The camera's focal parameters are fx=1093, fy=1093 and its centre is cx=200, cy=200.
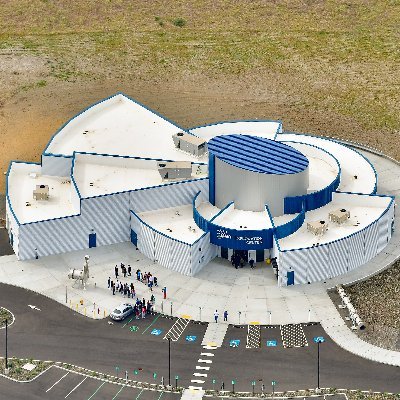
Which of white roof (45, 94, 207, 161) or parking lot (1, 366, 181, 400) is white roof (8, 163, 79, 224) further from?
parking lot (1, 366, 181, 400)

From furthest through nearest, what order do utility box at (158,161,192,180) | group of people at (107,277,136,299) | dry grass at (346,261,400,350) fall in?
utility box at (158,161,192,180)
group of people at (107,277,136,299)
dry grass at (346,261,400,350)

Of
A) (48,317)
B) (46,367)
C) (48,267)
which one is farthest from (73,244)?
(46,367)

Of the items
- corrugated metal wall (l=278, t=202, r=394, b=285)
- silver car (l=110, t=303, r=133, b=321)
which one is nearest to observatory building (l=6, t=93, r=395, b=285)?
corrugated metal wall (l=278, t=202, r=394, b=285)

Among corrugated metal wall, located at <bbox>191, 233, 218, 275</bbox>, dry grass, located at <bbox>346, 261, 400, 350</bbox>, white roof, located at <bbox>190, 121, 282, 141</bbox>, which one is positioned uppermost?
white roof, located at <bbox>190, 121, 282, 141</bbox>

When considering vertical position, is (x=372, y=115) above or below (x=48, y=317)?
above

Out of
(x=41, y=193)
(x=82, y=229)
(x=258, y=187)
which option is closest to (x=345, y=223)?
(x=258, y=187)

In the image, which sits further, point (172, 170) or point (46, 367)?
point (172, 170)

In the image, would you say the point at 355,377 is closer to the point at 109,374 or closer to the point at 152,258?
the point at 109,374
